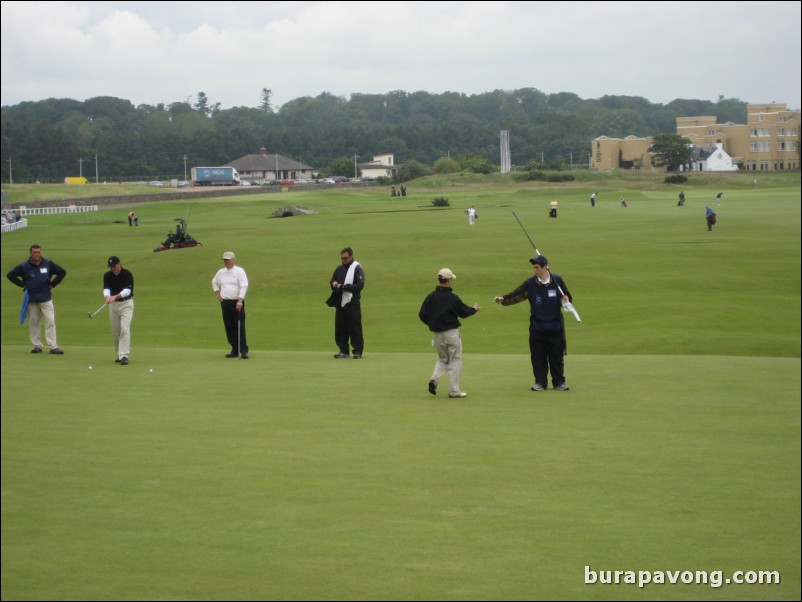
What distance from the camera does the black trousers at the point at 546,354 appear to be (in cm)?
1539

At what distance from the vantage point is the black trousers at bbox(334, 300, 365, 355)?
786 inches

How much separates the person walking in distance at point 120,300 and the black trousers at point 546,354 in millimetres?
8436

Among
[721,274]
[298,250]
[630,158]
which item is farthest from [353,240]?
[630,158]

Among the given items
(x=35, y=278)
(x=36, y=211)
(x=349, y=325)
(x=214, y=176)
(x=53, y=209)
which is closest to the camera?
(x=349, y=325)

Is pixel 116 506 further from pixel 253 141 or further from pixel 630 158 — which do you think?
pixel 630 158

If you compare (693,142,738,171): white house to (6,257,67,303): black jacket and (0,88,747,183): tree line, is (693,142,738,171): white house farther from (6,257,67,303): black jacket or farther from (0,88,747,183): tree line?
(6,257,67,303): black jacket

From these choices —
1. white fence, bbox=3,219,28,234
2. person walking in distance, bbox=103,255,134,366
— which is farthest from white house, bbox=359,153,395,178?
person walking in distance, bbox=103,255,134,366

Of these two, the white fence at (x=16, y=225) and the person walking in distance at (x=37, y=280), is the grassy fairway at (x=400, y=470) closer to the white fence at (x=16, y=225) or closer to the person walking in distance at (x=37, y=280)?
the person walking in distance at (x=37, y=280)

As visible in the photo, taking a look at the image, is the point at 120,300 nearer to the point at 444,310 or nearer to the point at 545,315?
the point at 444,310

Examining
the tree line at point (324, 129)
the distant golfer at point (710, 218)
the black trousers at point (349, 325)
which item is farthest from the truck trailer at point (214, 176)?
the distant golfer at point (710, 218)

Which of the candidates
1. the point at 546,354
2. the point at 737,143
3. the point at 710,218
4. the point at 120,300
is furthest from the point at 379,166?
the point at 546,354

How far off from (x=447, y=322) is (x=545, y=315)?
5.13ft

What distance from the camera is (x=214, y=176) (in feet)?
159

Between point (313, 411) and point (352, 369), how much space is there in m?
4.71
